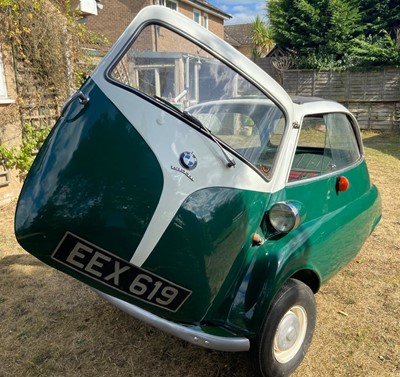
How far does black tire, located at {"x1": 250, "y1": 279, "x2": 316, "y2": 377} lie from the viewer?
2008mm

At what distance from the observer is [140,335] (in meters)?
2.76

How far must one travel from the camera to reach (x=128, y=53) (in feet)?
6.26

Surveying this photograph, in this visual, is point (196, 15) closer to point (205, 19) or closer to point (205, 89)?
point (205, 19)

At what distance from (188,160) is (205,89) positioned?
1.77 ft

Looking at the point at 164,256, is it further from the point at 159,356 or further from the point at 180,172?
the point at 159,356

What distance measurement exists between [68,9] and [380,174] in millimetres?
6762

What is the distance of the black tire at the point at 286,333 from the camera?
6.59 ft

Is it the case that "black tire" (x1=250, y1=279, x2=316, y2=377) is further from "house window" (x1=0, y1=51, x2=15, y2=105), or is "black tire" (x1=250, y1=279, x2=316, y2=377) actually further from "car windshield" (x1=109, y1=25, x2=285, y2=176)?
"house window" (x1=0, y1=51, x2=15, y2=105)

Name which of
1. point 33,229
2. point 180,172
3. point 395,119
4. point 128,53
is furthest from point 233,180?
point 395,119

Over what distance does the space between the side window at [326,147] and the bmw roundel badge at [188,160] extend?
1.18 m

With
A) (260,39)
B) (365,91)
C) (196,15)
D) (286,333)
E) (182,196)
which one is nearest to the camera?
(182,196)

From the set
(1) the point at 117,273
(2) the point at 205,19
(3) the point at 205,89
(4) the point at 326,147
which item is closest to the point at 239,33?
(2) the point at 205,19

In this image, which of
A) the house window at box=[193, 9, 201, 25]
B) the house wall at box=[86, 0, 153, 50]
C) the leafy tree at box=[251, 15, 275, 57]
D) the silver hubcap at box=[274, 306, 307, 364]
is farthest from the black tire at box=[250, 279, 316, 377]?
the leafy tree at box=[251, 15, 275, 57]

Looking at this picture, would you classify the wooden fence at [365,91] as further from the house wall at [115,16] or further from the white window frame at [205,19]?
the white window frame at [205,19]
